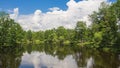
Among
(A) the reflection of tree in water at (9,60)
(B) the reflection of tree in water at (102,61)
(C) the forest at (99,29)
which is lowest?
(B) the reflection of tree in water at (102,61)

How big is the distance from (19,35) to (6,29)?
17.5m

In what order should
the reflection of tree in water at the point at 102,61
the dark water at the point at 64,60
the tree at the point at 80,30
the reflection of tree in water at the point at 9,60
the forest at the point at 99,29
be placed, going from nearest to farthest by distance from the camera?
1. the reflection of tree in water at the point at 102,61
2. the reflection of tree in water at the point at 9,60
3. the dark water at the point at 64,60
4. the forest at the point at 99,29
5. the tree at the point at 80,30

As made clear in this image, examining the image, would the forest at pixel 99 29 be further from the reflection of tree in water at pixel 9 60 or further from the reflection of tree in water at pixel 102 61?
the reflection of tree in water at pixel 9 60

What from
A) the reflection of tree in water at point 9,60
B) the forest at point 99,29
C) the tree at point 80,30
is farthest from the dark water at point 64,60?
the tree at point 80,30

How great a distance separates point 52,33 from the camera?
644ft

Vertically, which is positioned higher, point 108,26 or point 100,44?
point 108,26

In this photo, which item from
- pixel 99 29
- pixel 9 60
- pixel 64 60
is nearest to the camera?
pixel 9 60

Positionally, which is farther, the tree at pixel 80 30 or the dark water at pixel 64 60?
Answer: the tree at pixel 80 30

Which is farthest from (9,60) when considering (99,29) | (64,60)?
(99,29)

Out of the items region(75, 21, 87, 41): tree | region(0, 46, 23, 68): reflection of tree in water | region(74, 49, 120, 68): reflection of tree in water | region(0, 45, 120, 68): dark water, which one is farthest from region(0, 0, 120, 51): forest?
region(0, 46, 23, 68): reflection of tree in water

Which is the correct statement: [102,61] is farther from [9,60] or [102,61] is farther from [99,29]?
[99,29]

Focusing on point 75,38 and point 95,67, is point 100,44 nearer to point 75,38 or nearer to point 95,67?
point 95,67

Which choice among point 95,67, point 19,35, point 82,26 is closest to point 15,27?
point 19,35

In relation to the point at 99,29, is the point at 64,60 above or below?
below
